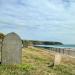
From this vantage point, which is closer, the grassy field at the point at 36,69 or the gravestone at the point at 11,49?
the grassy field at the point at 36,69

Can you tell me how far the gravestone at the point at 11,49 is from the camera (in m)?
15.7

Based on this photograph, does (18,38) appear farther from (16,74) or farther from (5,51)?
(16,74)

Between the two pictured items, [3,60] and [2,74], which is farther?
[3,60]

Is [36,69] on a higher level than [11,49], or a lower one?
lower

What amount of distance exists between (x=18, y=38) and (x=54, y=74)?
4.73 metres

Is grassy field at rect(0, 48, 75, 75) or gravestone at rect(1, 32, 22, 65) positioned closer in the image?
grassy field at rect(0, 48, 75, 75)

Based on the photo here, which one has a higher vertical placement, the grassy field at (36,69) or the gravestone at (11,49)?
the gravestone at (11,49)

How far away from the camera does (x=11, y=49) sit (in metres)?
15.9

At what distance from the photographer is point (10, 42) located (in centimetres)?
1587

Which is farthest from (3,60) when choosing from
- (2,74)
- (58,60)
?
(2,74)

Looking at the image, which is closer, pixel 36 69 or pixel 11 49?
pixel 36 69

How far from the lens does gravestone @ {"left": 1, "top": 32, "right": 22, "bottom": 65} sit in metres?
15.7

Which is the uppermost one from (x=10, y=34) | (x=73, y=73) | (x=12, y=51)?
(x=10, y=34)

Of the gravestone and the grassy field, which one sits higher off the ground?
the gravestone
